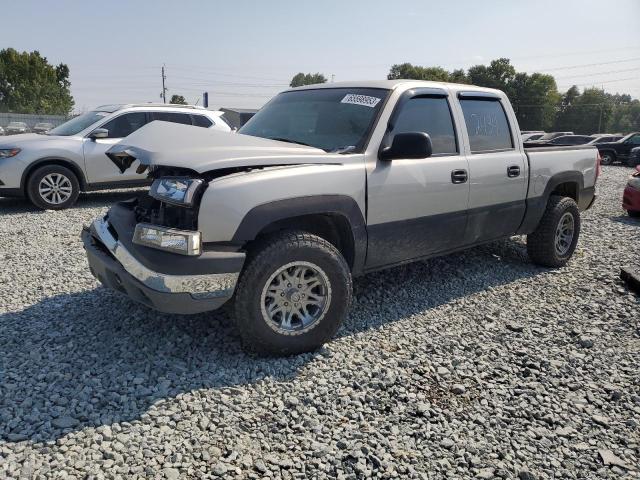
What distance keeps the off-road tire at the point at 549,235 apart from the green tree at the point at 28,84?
7356 centimetres

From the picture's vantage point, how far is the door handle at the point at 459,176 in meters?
4.03

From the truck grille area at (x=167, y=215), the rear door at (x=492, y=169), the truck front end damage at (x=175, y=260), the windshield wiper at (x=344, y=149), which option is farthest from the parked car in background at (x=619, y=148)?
the truck front end damage at (x=175, y=260)

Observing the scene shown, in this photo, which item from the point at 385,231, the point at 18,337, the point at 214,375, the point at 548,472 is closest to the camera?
the point at 548,472

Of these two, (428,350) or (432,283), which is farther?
(432,283)

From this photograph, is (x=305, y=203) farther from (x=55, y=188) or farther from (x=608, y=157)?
(x=608, y=157)

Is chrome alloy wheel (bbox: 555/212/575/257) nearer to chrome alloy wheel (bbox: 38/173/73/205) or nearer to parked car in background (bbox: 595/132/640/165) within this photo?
chrome alloy wheel (bbox: 38/173/73/205)

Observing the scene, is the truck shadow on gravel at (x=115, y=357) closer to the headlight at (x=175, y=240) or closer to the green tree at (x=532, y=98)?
the headlight at (x=175, y=240)

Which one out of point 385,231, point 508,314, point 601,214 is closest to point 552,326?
point 508,314

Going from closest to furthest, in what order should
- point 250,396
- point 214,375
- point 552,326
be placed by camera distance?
point 250,396
point 214,375
point 552,326

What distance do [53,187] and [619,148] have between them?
951 inches

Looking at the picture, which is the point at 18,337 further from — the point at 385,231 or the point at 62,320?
the point at 385,231

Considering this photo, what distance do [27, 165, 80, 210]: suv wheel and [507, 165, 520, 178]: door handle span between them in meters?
7.11

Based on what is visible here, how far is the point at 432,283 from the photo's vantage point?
4734mm

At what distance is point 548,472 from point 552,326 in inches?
72.2
